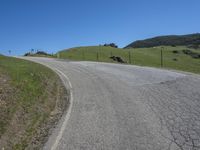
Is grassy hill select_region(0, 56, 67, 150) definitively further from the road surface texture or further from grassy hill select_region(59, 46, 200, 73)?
grassy hill select_region(59, 46, 200, 73)

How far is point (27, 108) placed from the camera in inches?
453

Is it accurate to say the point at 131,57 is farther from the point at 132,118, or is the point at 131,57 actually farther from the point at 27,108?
the point at 132,118

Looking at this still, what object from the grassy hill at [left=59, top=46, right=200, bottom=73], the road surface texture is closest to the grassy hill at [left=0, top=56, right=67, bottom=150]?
the road surface texture

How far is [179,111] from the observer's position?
33.6ft

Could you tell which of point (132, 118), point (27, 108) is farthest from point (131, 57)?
point (132, 118)

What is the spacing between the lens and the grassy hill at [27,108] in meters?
8.60

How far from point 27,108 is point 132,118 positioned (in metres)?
3.71

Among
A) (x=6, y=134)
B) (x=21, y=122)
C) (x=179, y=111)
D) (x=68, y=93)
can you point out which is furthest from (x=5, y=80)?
(x=179, y=111)

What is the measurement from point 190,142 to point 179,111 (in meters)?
2.84

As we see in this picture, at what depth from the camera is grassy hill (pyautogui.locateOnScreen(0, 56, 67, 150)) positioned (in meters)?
8.60

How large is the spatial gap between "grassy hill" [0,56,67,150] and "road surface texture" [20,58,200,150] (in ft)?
1.63

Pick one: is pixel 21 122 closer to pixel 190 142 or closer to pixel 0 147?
pixel 0 147

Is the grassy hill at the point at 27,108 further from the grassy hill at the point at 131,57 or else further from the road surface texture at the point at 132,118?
the grassy hill at the point at 131,57

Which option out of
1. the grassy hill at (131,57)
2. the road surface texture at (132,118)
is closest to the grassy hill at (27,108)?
the road surface texture at (132,118)
